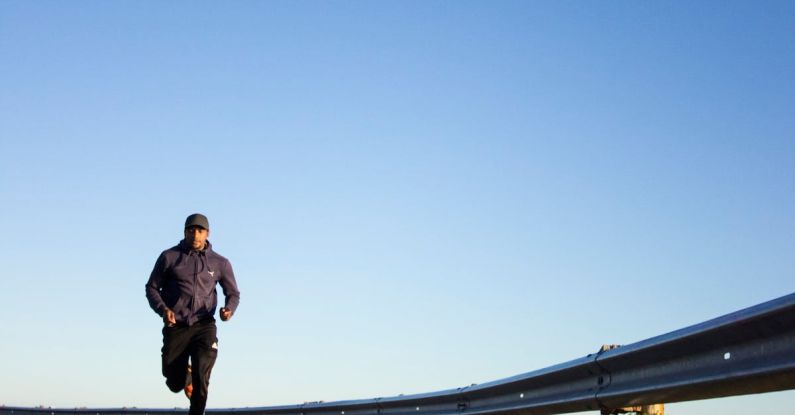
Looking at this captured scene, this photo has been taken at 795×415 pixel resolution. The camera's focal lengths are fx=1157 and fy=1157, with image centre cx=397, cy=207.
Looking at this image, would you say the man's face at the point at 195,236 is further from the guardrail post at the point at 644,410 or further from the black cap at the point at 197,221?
the guardrail post at the point at 644,410

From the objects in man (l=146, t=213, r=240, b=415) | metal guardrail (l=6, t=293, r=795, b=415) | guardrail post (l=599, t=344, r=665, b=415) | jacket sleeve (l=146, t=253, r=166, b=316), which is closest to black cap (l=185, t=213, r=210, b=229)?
man (l=146, t=213, r=240, b=415)

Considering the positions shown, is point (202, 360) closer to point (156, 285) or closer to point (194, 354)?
point (194, 354)

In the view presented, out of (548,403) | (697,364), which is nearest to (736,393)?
→ (697,364)

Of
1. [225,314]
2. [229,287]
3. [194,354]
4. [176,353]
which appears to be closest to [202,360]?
[194,354]

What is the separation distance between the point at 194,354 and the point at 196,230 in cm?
131

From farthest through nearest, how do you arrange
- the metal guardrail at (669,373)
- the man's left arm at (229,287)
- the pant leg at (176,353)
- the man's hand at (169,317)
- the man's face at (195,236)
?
the man's left arm at (229,287)
the man's face at (195,236)
the pant leg at (176,353)
the man's hand at (169,317)
the metal guardrail at (669,373)

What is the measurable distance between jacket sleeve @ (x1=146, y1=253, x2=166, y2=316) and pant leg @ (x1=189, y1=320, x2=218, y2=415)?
1.57ft

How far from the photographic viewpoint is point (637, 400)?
6.92 meters

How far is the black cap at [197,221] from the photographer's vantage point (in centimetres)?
1229

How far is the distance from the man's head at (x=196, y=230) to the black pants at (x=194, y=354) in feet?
2.76

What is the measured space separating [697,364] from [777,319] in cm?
91

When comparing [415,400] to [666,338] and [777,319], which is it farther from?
[777,319]

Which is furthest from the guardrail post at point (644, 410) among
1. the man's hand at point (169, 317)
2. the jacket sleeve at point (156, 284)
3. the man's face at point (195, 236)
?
the jacket sleeve at point (156, 284)

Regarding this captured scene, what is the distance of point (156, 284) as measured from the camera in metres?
12.4
